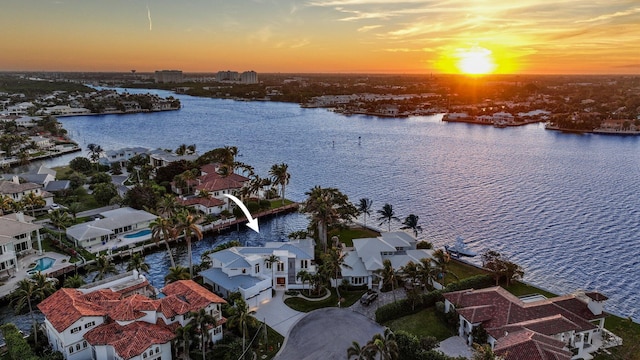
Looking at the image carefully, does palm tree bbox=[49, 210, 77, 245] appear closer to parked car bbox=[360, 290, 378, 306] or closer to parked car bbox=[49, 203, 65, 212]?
parked car bbox=[49, 203, 65, 212]

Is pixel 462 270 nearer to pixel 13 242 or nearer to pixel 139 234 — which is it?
pixel 139 234

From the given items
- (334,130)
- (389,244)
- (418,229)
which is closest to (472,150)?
(334,130)

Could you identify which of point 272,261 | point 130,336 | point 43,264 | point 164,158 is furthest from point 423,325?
point 164,158

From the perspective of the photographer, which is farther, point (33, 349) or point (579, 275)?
point (579, 275)

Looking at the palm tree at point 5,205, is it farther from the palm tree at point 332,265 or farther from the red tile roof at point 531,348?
the red tile roof at point 531,348

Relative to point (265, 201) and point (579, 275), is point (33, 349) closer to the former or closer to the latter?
point (265, 201)

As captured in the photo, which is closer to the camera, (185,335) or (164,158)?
(185,335)

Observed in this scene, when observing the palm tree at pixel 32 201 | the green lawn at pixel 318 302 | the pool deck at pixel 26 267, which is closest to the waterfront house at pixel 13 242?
the pool deck at pixel 26 267
